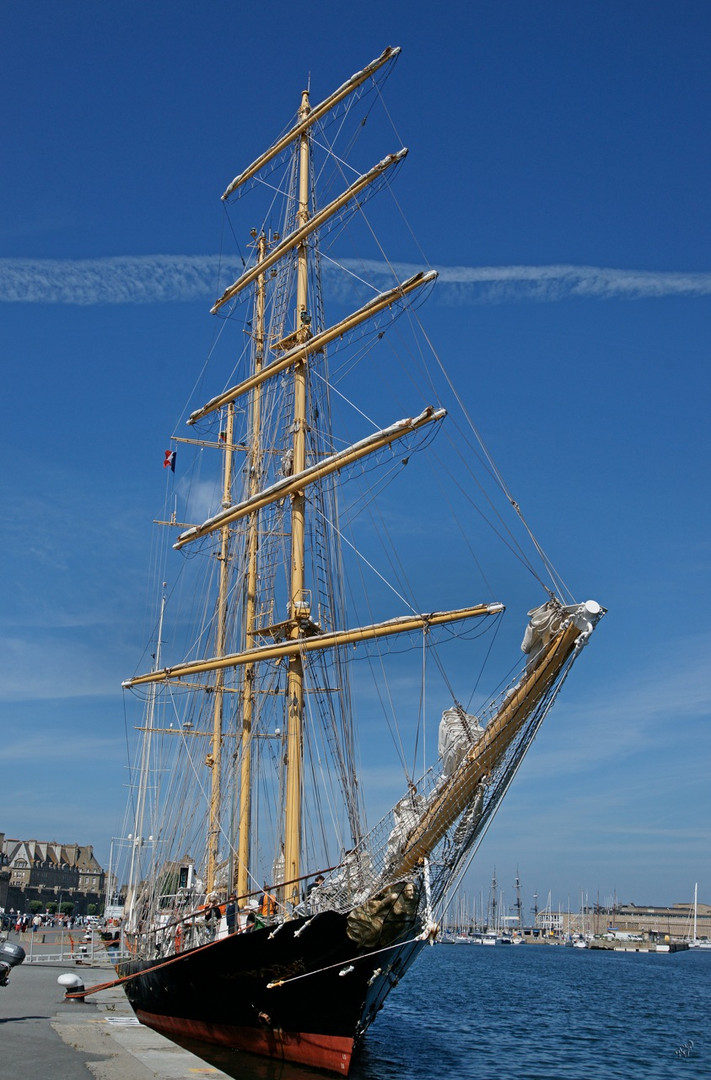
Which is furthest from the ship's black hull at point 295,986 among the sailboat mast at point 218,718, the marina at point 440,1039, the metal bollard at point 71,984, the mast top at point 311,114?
the mast top at point 311,114

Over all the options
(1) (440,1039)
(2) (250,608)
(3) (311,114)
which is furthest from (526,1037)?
(3) (311,114)

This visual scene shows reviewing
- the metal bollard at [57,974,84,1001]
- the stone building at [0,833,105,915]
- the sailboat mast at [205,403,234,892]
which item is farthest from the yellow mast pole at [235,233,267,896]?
the stone building at [0,833,105,915]

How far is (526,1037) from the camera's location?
102 feet

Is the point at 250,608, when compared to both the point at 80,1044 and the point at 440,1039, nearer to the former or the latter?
the point at 440,1039

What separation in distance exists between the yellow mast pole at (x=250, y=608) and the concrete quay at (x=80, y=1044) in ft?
20.3

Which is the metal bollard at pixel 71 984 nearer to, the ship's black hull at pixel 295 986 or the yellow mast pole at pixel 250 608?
the ship's black hull at pixel 295 986

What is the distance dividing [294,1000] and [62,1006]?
19.1ft

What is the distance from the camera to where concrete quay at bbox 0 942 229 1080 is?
12852mm

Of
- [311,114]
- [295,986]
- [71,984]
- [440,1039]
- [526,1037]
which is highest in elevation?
[311,114]

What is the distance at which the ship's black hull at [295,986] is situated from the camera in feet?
60.3

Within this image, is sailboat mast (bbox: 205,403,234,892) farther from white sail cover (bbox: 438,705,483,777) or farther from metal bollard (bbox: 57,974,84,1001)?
white sail cover (bbox: 438,705,483,777)

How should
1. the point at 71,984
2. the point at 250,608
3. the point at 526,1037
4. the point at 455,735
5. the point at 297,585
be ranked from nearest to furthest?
the point at 455,735
the point at 71,984
the point at 297,585
the point at 526,1037
the point at 250,608

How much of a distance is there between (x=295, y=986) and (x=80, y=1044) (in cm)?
500

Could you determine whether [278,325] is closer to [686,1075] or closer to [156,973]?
[156,973]
